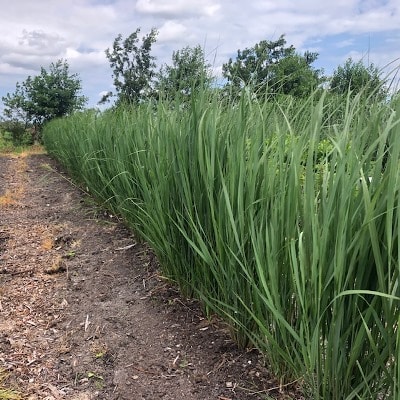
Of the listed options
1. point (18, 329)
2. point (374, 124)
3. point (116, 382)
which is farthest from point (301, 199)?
point (18, 329)

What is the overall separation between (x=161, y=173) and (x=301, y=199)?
102cm

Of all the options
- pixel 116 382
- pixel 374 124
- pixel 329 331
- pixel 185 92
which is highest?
pixel 185 92

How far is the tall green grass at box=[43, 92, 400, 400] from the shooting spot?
104 centimetres

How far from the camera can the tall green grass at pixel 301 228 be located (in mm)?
1043

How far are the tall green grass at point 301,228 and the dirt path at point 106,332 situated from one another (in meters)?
0.14

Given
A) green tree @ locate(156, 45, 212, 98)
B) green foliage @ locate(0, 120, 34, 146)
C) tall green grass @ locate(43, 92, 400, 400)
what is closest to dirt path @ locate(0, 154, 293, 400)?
tall green grass @ locate(43, 92, 400, 400)

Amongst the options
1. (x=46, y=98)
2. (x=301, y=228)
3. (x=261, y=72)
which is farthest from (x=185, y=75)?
(x=46, y=98)

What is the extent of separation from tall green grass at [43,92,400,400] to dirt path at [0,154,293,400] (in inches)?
5.6

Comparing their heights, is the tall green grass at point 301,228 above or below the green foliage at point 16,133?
below

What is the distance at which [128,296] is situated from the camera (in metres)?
2.38

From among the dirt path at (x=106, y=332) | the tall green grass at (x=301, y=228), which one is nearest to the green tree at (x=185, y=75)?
the tall green grass at (x=301, y=228)

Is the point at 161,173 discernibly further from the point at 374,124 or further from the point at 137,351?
the point at 374,124

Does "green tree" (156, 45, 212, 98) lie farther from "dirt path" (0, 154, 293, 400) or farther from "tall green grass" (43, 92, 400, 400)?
"dirt path" (0, 154, 293, 400)

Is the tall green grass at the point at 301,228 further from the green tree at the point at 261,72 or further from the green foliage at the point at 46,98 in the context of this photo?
the green foliage at the point at 46,98
